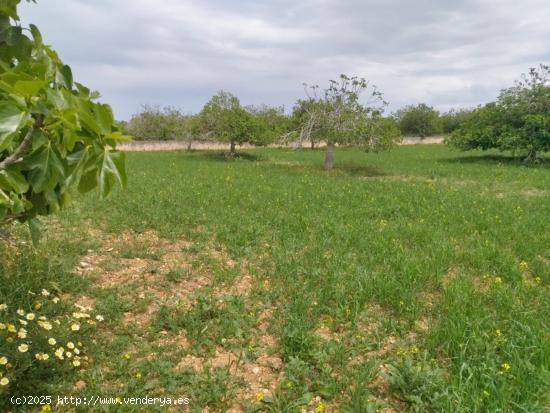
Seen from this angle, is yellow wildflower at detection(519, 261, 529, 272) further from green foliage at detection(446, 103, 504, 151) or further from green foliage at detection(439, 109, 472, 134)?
green foliage at detection(439, 109, 472, 134)

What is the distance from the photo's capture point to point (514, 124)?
20500 mm

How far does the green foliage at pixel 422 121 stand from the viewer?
62.4 metres

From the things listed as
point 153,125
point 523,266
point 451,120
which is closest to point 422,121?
point 451,120

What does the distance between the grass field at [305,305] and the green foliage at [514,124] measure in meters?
13.1

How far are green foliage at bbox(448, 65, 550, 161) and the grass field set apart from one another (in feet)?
43.1

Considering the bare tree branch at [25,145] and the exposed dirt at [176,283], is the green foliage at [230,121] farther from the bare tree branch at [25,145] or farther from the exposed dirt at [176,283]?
the bare tree branch at [25,145]

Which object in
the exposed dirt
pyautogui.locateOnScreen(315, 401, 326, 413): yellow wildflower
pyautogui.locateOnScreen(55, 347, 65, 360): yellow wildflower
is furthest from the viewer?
the exposed dirt

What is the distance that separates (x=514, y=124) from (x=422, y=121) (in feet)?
147

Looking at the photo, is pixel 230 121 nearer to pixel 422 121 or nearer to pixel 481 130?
pixel 481 130

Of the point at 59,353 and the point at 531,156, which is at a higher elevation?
the point at 531,156

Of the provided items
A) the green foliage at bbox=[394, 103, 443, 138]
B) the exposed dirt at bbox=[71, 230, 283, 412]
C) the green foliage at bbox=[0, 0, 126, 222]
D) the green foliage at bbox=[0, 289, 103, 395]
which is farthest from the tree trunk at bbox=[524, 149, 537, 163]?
the green foliage at bbox=[394, 103, 443, 138]

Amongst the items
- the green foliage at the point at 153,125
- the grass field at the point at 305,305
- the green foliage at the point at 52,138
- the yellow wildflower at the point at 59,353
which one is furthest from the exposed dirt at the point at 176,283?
the green foliage at the point at 153,125

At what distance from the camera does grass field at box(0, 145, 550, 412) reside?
303 centimetres

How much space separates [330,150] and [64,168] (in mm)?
17641
